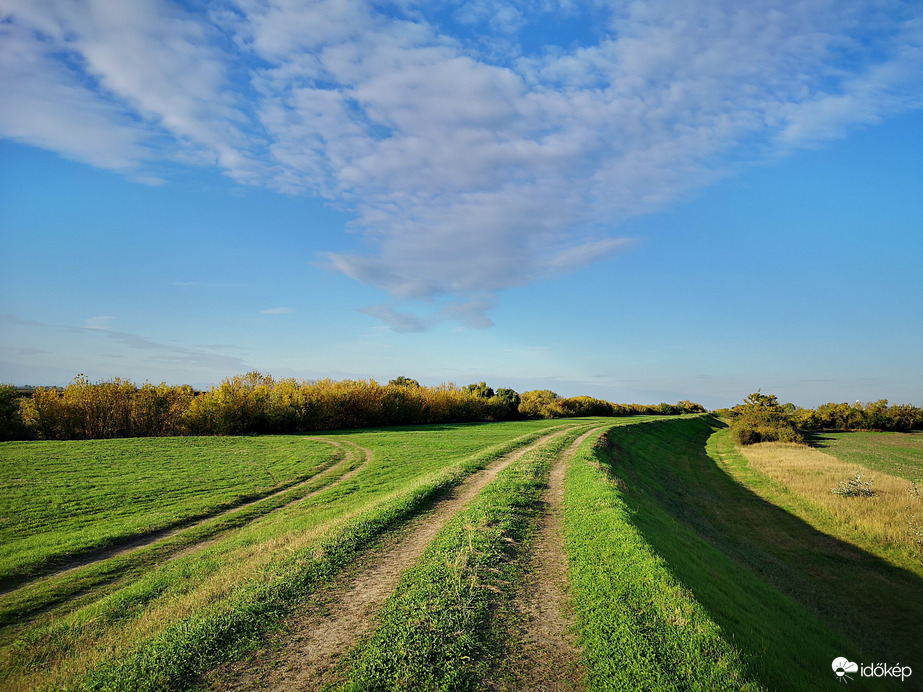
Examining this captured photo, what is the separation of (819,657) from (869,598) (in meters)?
8.72

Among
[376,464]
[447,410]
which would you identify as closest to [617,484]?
[376,464]

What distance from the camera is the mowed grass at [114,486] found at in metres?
12.6

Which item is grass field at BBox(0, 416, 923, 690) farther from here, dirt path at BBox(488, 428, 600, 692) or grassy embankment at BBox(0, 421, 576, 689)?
dirt path at BBox(488, 428, 600, 692)

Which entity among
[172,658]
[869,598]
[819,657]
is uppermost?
[172,658]

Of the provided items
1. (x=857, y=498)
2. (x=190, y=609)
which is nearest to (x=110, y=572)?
(x=190, y=609)

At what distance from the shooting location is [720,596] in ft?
28.4

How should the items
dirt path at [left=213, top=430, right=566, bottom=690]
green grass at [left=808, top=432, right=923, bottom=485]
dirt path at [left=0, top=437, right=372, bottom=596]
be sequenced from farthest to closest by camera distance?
green grass at [left=808, top=432, right=923, bottom=485], dirt path at [left=0, top=437, right=372, bottom=596], dirt path at [left=213, top=430, right=566, bottom=690]

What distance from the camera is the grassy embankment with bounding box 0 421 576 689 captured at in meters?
6.13

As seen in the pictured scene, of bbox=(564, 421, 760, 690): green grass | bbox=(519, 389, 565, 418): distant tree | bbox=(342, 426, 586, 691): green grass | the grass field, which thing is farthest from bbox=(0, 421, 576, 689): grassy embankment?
bbox=(519, 389, 565, 418): distant tree

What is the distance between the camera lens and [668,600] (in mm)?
7590

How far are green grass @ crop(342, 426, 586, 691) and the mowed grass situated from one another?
10419 mm

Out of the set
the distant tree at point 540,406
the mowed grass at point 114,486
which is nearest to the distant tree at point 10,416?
the mowed grass at point 114,486

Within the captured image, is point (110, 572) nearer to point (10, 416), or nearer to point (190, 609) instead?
point (190, 609)

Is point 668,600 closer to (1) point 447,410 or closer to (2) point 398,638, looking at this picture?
(2) point 398,638
